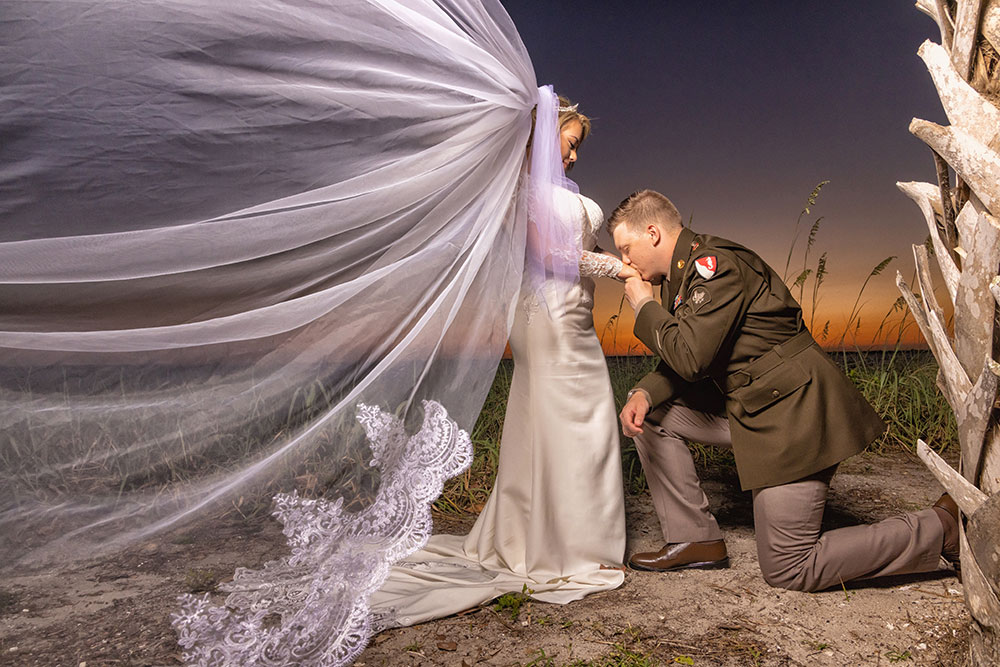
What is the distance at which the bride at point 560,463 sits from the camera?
2.34 meters

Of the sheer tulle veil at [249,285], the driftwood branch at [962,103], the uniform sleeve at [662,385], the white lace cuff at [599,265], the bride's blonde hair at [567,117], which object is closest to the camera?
the sheer tulle veil at [249,285]

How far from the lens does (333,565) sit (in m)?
1.65

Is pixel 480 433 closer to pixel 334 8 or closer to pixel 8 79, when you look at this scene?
pixel 334 8

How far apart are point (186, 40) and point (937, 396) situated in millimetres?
3988

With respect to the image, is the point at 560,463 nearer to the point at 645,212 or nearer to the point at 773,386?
the point at 773,386

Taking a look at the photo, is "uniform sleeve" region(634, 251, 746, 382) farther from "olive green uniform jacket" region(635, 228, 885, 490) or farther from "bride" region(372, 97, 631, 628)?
"bride" region(372, 97, 631, 628)

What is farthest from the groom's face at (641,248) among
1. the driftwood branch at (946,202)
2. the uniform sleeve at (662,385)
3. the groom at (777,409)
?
the driftwood branch at (946,202)

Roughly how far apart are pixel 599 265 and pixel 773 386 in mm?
620

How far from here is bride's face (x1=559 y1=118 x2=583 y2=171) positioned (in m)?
2.69

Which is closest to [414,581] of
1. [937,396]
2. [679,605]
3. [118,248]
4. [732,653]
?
[679,605]

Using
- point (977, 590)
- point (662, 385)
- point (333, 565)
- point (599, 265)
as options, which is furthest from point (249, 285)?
point (977, 590)

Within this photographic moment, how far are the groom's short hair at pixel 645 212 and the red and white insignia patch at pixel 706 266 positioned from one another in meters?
0.20

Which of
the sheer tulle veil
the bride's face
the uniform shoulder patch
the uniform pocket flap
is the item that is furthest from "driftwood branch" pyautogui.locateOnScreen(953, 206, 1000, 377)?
the bride's face

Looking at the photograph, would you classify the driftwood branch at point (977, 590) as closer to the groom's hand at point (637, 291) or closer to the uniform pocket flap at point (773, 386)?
the uniform pocket flap at point (773, 386)
